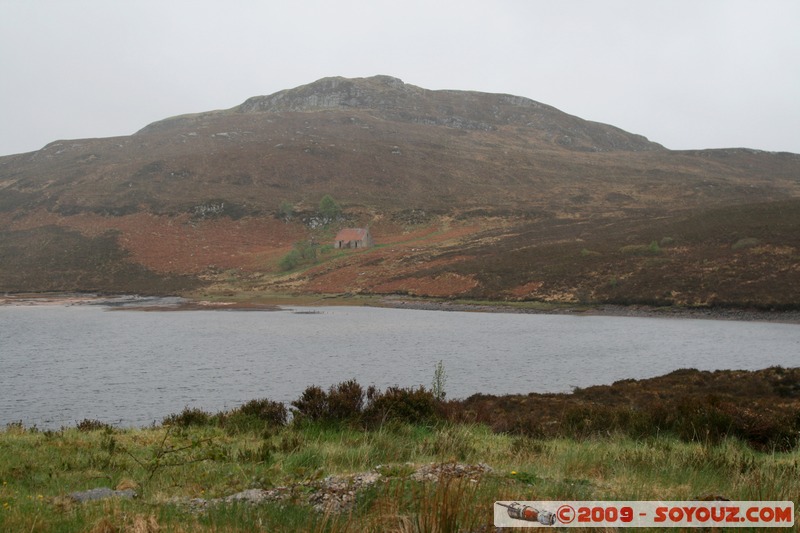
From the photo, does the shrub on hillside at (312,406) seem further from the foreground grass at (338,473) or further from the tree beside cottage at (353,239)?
the tree beside cottage at (353,239)

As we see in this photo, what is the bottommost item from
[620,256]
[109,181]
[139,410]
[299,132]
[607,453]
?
[139,410]

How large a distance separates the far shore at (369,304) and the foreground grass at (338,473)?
45811 millimetres

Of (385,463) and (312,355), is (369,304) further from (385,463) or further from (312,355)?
(385,463)

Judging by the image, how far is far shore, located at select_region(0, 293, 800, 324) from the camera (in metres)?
53.4

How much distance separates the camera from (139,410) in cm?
2380

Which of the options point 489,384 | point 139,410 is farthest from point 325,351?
point 139,410

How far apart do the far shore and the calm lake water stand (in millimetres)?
2967

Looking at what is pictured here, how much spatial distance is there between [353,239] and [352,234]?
4.67ft

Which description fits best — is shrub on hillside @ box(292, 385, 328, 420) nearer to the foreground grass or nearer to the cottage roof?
the foreground grass

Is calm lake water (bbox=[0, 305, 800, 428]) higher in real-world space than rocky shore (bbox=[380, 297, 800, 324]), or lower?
lower

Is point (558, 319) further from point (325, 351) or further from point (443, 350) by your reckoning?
point (325, 351)

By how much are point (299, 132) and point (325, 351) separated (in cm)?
13902

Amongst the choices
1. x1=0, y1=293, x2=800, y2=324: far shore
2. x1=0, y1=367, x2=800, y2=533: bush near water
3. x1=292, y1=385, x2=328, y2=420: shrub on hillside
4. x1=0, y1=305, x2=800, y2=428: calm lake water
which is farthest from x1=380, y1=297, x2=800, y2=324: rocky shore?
x1=292, y1=385, x2=328, y2=420: shrub on hillside

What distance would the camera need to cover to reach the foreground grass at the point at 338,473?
5359 millimetres
